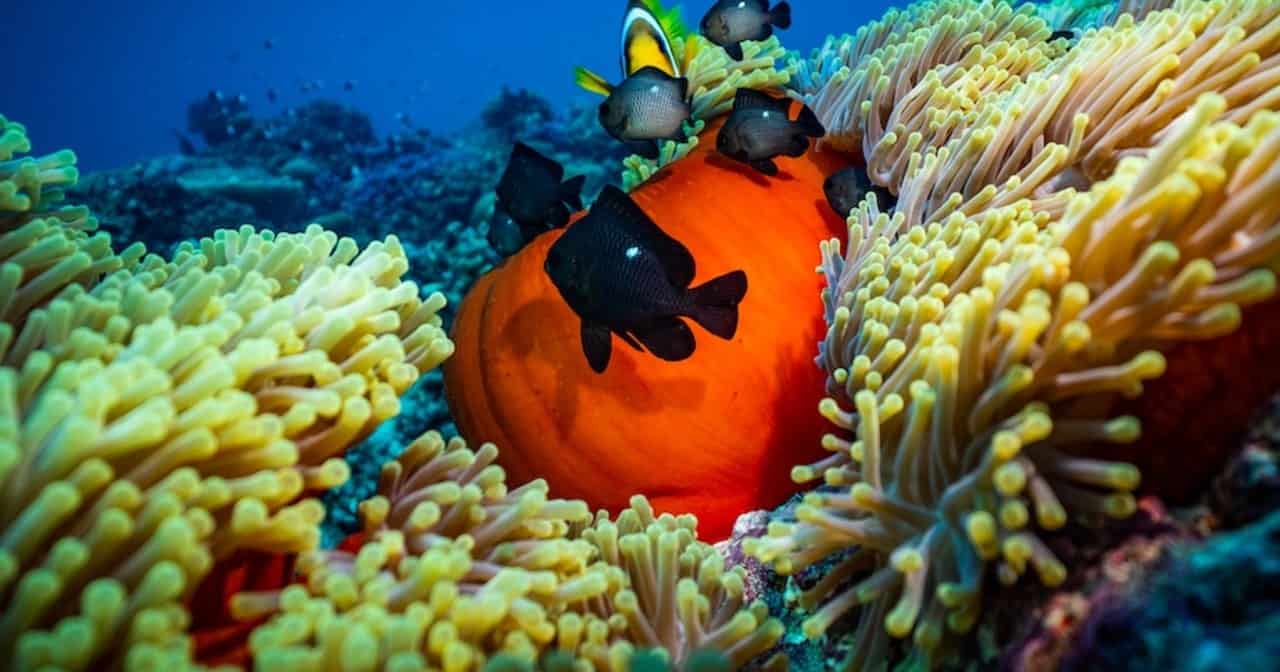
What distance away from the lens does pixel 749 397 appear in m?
2.15

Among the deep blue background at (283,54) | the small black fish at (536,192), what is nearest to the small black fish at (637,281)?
the small black fish at (536,192)

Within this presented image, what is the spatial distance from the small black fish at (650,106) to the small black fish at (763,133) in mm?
389

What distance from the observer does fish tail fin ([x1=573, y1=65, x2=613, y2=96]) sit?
Answer: 3322 mm

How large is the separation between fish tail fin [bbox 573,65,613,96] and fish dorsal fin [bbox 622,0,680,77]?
159mm

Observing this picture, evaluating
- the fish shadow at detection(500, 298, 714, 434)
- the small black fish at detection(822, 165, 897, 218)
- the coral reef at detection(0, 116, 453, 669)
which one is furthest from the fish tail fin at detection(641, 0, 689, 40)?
the coral reef at detection(0, 116, 453, 669)

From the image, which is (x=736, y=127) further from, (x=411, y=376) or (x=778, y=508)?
(x=411, y=376)

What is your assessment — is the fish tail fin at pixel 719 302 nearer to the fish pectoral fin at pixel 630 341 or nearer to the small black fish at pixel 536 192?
the fish pectoral fin at pixel 630 341

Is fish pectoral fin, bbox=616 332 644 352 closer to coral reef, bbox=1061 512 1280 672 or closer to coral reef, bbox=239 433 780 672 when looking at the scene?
coral reef, bbox=239 433 780 672

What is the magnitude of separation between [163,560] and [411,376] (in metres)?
0.62

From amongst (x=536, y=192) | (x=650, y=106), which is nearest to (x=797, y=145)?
(x=650, y=106)

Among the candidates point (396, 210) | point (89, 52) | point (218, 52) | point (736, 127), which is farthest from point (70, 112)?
point (736, 127)

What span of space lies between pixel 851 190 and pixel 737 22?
54.3 inches

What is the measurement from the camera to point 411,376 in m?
1.60

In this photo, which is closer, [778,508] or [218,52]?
[778,508]
